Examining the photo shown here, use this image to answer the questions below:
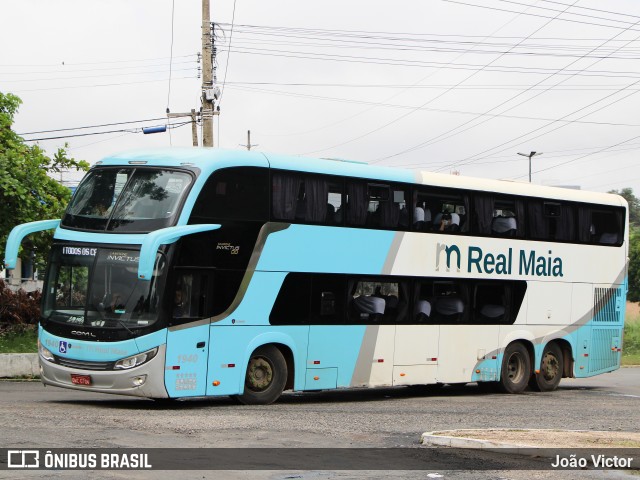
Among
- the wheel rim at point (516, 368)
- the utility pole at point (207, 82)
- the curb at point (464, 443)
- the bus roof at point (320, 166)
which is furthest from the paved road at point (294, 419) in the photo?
the utility pole at point (207, 82)

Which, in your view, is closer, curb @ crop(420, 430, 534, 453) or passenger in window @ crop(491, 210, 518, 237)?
curb @ crop(420, 430, 534, 453)

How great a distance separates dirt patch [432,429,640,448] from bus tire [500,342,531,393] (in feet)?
28.8

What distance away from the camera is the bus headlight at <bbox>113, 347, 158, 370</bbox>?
16.2 m

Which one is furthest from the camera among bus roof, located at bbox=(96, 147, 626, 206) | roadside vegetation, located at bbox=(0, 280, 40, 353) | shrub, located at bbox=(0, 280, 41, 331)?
shrub, located at bbox=(0, 280, 41, 331)

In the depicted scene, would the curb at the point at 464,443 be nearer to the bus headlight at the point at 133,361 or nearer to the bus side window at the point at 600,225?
the bus headlight at the point at 133,361

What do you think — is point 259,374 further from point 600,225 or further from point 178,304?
point 600,225

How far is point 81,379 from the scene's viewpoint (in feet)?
53.9

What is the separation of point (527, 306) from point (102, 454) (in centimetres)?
1409

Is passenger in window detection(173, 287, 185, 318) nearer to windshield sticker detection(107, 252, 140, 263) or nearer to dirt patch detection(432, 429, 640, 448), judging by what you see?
windshield sticker detection(107, 252, 140, 263)

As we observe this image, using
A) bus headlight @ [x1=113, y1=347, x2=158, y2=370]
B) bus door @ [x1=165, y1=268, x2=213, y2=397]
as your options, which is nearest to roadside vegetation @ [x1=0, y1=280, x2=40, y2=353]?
bus door @ [x1=165, y1=268, x2=213, y2=397]

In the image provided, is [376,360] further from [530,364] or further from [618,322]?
[618,322]

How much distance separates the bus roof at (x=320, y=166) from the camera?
17.3 m

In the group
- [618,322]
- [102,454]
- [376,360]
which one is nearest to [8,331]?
[376,360]

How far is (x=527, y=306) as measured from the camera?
922 inches
